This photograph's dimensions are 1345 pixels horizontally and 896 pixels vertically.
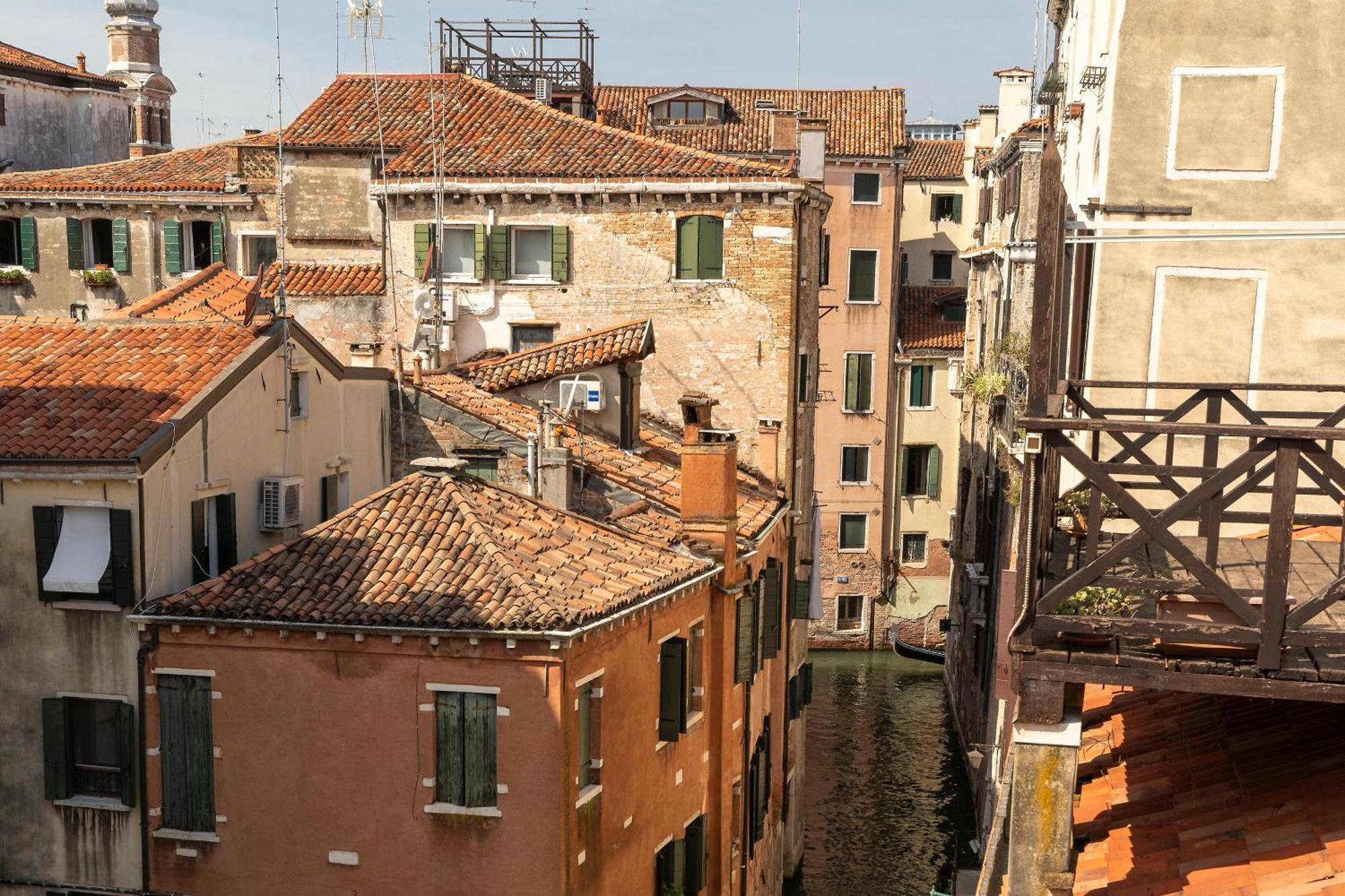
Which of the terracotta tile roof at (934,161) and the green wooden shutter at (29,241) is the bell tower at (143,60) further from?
the terracotta tile roof at (934,161)

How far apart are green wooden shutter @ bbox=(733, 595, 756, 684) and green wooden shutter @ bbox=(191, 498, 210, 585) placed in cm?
726

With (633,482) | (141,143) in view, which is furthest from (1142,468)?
(141,143)

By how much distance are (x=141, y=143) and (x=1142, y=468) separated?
47944 mm

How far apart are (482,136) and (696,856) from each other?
49.8 feet

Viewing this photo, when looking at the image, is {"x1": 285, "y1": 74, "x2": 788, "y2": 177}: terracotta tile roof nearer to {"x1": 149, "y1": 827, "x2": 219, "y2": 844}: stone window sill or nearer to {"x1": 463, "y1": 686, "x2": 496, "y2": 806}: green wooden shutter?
{"x1": 463, "y1": 686, "x2": 496, "y2": 806}: green wooden shutter

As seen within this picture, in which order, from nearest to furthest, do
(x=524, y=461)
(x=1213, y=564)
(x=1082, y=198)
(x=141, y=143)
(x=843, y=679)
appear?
(x=1213, y=564) < (x=1082, y=198) < (x=524, y=461) < (x=843, y=679) < (x=141, y=143)

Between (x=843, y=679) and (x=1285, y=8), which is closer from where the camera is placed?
(x=1285, y=8)

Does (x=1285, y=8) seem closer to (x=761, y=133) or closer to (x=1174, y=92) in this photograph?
(x=1174, y=92)

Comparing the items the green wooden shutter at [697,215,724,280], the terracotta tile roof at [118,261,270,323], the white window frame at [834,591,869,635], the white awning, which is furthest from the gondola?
the white awning

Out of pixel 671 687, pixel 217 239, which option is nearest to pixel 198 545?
pixel 671 687

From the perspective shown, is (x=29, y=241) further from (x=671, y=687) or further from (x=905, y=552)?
(x=905, y=552)

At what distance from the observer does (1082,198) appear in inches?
654

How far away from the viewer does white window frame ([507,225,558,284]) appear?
91.7 feet

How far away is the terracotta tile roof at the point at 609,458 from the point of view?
886 inches
